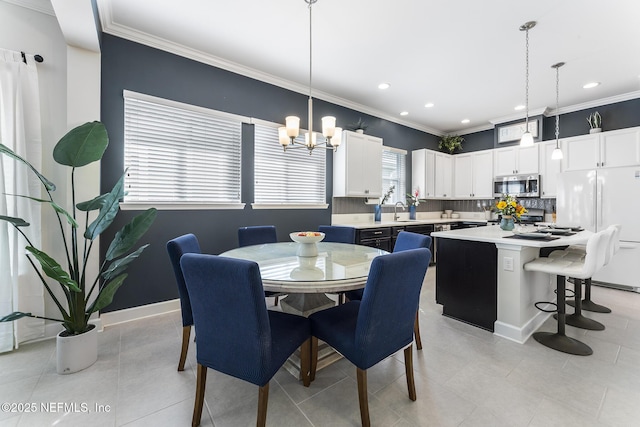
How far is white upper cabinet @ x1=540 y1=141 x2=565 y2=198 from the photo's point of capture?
4.67 m

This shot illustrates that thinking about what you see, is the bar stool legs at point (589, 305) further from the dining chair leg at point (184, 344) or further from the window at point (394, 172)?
the dining chair leg at point (184, 344)

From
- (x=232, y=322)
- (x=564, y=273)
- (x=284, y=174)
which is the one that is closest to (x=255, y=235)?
(x=284, y=174)

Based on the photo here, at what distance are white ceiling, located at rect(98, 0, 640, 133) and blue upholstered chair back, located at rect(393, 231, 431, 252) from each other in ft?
6.66

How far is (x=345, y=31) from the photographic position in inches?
106

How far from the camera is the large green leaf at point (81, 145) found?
5.90 feet

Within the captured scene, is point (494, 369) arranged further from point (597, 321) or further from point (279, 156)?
point (279, 156)

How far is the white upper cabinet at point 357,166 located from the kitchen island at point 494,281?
170 centimetres

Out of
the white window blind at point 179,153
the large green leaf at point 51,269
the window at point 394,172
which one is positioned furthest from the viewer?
the window at point 394,172

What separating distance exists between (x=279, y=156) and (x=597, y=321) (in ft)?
13.4

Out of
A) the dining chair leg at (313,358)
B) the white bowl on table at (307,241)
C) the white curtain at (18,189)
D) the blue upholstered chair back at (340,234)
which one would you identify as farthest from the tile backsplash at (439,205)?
the white curtain at (18,189)

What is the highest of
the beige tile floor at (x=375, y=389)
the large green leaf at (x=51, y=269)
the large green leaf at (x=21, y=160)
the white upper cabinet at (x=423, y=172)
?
the white upper cabinet at (x=423, y=172)

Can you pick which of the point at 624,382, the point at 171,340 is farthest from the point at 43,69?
the point at 624,382

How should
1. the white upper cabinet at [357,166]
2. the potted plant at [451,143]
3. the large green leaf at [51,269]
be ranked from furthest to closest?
1. the potted plant at [451,143]
2. the white upper cabinet at [357,166]
3. the large green leaf at [51,269]

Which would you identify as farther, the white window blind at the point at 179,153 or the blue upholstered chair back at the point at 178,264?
the white window blind at the point at 179,153
